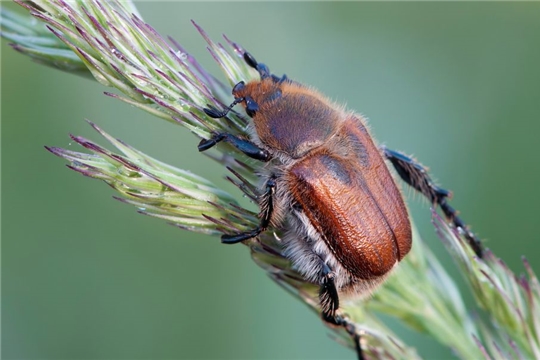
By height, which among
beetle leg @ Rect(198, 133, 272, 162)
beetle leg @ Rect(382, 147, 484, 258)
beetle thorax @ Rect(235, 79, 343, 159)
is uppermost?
beetle leg @ Rect(382, 147, 484, 258)

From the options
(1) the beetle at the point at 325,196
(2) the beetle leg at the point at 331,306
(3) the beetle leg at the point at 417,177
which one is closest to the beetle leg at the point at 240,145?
(1) the beetle at the point at 325,196

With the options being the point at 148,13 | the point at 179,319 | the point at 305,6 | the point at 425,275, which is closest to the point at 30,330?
the point at 179,319

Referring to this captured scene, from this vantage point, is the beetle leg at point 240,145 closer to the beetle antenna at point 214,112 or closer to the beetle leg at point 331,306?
the beetle antenna at point 214,112

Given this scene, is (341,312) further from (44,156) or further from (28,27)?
(44,156)

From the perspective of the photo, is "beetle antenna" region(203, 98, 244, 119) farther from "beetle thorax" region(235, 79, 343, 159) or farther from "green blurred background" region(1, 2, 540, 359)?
"green blurred background" region(1, 2, 540, 359)

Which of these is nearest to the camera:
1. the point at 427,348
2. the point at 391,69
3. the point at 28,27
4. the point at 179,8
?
the point at 28,27

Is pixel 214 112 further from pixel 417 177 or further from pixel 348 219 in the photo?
pixel 417 177

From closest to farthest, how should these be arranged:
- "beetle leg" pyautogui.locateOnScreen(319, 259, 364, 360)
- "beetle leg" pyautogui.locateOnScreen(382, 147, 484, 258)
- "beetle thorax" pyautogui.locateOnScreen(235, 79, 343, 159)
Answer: "beetle leg" pyautogui.locateOnScreen(319, 259, 364, 360) → "beetle thorax" pyautogui.locateOnScreen(235, 79, 343, 159) → "beetle leg" pyautogui.locateOnScreen(382, 147, 484, 258)

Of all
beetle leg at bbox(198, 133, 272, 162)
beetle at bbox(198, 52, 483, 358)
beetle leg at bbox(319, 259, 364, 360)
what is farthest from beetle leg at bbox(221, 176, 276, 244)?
beetle leg at bbox(319, 259, 364, 360)
